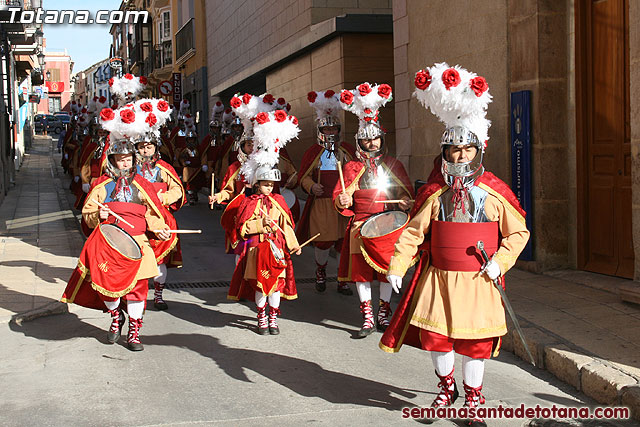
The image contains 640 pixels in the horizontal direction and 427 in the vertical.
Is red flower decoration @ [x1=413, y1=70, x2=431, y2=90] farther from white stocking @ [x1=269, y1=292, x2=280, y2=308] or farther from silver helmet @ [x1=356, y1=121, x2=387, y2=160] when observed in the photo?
white stocking @ [x1=269, y1=292, x2=280, y2=308]

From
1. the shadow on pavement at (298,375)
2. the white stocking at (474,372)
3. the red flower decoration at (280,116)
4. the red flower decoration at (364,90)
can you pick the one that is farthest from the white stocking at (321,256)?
the white stocking at (474,372)

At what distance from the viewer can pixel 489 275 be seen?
15.1 ft

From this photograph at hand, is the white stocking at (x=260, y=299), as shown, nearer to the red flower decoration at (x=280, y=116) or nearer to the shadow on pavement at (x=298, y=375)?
the shadow on pavement at (x=298, y=375)

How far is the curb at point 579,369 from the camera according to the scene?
16.3 feet

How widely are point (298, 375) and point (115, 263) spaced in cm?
179

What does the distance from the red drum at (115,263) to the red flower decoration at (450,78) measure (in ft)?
9.75

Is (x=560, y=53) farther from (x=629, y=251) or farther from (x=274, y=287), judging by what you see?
(x=274, y=287)

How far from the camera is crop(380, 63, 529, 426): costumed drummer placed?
4.67m

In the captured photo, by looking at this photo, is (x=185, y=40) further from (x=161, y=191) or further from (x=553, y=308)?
(x=553, y=308)

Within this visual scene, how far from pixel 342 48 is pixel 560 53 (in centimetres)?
586

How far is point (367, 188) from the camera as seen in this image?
737cm

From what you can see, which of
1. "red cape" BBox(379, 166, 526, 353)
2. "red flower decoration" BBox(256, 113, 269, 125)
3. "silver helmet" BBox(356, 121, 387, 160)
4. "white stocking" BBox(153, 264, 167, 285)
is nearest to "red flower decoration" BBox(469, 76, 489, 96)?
"red cape" BBox(379, 166, 526, 353)

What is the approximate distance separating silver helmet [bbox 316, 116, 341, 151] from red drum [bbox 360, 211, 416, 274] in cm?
210

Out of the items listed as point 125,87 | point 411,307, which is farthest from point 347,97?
point 125,87
